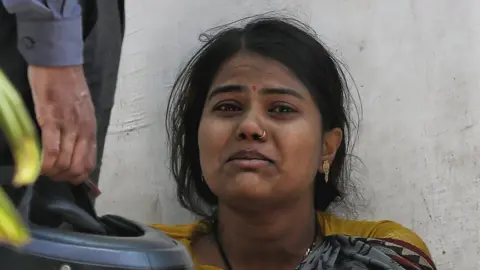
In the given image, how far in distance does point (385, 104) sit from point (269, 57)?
0.32 meters

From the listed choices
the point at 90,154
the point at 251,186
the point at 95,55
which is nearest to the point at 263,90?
the point at 251,186

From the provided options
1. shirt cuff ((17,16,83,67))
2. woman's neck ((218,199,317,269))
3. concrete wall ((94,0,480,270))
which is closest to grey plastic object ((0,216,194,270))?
shirt cuff ((17,16,83,67))

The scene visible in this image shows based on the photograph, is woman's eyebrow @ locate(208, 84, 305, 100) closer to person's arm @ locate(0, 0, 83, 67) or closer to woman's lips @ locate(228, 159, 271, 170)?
woman's lips @ locate(228, 159, 271, 170)

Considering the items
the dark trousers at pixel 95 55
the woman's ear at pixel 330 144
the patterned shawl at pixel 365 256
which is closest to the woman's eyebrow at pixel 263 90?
the woman's ear at pixel 330 144

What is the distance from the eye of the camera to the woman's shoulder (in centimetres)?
110

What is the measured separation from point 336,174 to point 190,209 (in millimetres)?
285

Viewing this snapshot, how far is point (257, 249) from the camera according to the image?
114 centimetres

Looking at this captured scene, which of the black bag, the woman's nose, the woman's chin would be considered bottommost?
the woman's chin

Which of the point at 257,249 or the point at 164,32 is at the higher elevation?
the point at 164,32

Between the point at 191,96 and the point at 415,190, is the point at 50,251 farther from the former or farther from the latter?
the point at 415,190

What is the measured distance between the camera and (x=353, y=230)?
46.2 inches

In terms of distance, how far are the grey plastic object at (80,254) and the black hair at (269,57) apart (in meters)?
0.69

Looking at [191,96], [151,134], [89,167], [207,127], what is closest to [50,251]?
[89,167]

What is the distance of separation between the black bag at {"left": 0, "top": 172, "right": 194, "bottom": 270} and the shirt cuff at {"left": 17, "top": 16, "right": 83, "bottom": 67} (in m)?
0.09
